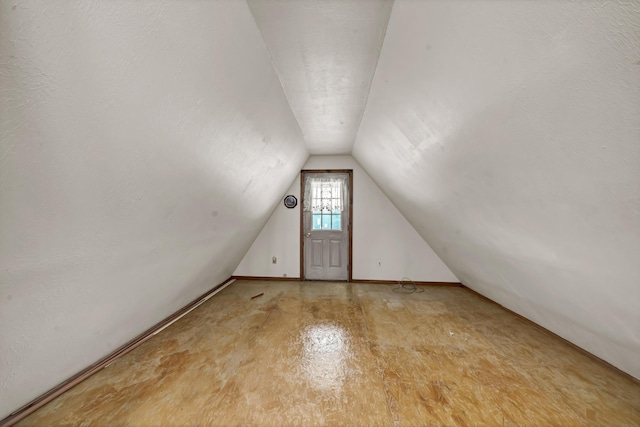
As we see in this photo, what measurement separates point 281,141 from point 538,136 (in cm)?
207

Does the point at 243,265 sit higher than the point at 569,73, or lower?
lower

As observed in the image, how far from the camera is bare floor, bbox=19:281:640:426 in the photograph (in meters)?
1.46

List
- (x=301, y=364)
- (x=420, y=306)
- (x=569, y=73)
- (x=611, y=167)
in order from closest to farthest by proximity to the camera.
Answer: (x=569, y=73) < (x=611, y=167) < (x=301, y=364) < (x=420, y=306)

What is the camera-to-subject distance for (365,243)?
4219 mm

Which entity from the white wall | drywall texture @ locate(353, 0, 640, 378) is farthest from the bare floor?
the white wall

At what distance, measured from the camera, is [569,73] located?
30.9 inches

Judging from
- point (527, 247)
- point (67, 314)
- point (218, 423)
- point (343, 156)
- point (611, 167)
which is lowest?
point (218, 423)

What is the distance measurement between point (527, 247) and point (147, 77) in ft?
8.03

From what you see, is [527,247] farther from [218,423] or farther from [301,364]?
[218,423]

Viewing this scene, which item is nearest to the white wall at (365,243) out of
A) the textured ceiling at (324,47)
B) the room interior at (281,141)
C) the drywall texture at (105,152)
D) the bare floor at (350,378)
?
the bare floor at (350,378)

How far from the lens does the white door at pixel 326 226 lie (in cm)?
427

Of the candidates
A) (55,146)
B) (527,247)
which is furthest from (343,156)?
(55,146)

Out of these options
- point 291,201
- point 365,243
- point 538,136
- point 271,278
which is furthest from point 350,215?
point 538,136

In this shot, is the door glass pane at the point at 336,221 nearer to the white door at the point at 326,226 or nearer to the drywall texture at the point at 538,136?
the white door at the point at 326,226
